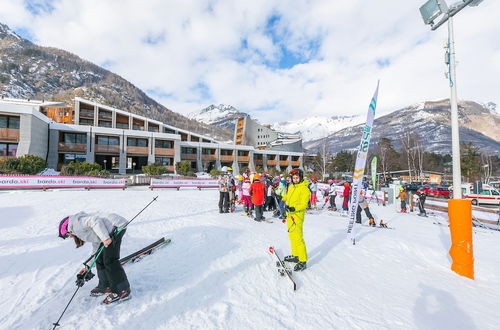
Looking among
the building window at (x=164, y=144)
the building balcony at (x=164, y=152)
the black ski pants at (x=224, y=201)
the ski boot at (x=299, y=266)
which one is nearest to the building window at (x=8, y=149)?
the building balcony at (x=164, y=152)

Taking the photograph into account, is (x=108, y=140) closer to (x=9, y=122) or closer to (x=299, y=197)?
(x=9, y=122)

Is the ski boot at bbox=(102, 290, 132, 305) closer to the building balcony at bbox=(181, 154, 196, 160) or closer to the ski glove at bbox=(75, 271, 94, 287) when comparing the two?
the ski glove at bbox=(75, 271, 94, 287)

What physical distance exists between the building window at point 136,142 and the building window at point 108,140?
1.57m

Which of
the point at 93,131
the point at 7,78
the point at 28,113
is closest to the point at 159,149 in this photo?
the point at 93,131

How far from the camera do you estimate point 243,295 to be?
341 centimetres

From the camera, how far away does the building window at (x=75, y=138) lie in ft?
104

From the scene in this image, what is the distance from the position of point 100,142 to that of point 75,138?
303 centimetres

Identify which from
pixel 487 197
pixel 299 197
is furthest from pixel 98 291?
pixel 487 197

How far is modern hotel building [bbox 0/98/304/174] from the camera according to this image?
24.8 m

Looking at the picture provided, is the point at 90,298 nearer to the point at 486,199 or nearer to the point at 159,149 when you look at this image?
the point at 486,199

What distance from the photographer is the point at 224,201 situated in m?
9.59

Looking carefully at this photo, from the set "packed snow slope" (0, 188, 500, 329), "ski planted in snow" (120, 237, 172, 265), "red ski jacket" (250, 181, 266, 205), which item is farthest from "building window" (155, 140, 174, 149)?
"ski planted in snow" (120, 237, 172, 265)

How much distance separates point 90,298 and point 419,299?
16.3 ft

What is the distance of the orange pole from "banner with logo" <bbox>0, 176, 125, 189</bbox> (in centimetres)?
1977
